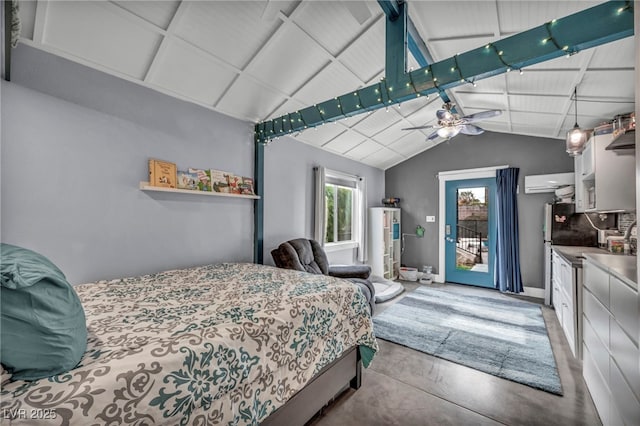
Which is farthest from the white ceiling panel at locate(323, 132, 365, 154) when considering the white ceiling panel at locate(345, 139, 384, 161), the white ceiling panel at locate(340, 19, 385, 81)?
the white ceiling panel at locate(340, 19, 385, 81)

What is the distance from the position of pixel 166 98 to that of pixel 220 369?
2.56 m

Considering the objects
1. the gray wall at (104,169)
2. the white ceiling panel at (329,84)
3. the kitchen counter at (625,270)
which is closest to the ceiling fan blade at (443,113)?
the white ceiling panel at (329,84)

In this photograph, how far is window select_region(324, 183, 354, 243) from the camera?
4.91m

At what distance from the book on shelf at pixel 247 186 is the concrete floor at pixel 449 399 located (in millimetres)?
2313

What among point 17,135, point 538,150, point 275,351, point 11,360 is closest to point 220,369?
point 275,351

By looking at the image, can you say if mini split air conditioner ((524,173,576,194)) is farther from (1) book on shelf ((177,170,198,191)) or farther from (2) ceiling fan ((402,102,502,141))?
(1) book on shelf ((177,170,198,191))

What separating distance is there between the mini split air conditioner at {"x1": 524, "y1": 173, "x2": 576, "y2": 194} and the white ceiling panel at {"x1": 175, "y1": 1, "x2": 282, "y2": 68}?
4.58 m

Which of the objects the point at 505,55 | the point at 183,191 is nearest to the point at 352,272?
the point at 183,191

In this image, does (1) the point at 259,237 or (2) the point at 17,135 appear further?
(1) the point at 259,237

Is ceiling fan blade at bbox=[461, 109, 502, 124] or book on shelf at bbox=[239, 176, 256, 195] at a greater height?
ceiling fan blade at bbox=[461, 109, 502, 124]

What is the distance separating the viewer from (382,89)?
7.50 ft

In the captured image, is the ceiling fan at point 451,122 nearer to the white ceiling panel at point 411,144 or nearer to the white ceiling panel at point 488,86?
the white ceiling panel at point 488,86

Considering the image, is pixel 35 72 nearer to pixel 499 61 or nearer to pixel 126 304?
pixel 126 304

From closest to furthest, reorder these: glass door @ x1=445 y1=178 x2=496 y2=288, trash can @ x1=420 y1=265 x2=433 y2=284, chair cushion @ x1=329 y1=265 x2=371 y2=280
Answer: chair cushion @ x1=329 y1=265 x2=371 y2=280 < glass door @ x1=445 y1=178 x2=496 y2=288 < trash can @ x1=420 y1=265 x2=433 y2=284
